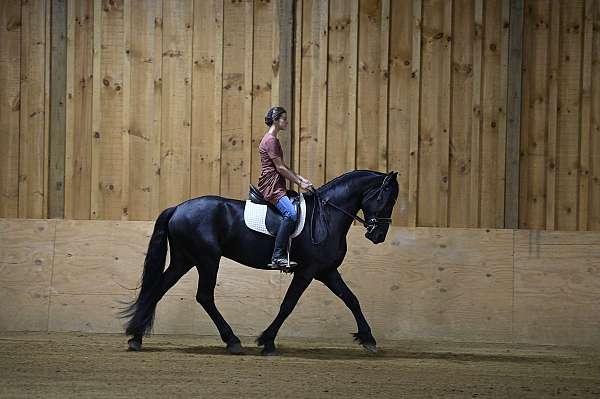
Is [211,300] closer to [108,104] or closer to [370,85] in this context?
[108,104]

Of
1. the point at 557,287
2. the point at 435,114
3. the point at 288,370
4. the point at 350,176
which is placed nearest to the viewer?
the point at 288,370

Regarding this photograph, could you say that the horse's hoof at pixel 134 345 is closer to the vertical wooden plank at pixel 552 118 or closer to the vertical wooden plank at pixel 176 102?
the vertical wooden plank at pixel 176 102

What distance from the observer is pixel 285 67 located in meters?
10.6

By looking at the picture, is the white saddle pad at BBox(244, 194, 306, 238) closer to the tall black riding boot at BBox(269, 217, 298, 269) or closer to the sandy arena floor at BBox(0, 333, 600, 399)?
the tall black riding boot at BBox(269, 217, 298, 269)

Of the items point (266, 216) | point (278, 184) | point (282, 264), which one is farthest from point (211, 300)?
point (278, 184)

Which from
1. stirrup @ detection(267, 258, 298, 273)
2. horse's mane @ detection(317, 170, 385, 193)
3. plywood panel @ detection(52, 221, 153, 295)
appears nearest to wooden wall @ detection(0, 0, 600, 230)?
plywood panel @ detection(52, 221, 153, 295)

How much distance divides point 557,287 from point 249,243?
3210 millimetres

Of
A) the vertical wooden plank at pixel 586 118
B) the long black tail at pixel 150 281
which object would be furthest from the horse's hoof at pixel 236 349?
the vertical wooden plank at pixel 586 118

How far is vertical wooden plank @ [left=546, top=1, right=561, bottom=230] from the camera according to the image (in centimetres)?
1045

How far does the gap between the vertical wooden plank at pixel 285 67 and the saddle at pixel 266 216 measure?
1637 mm

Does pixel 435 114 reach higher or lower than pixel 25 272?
higher

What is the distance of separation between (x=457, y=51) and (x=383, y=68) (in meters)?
0.77

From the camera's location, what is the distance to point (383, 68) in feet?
34.6

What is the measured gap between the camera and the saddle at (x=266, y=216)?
29.2ft
